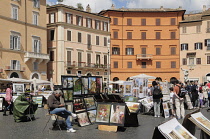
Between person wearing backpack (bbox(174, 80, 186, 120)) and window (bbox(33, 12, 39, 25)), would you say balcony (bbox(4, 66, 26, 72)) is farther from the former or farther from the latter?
person wearing backpack (bbox(174, 80, 186, 120))

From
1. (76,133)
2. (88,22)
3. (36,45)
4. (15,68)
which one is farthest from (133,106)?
(88,22)

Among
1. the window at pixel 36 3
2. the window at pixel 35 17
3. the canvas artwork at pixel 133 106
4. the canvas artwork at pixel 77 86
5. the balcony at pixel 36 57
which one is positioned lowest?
the canvas artwork at pixel 133 106

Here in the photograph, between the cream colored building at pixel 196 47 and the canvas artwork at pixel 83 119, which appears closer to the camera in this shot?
the canvas artwork at pixel 83 119

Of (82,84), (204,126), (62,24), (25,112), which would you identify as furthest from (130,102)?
(62,24)

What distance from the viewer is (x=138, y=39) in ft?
177

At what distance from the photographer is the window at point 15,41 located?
122 feet

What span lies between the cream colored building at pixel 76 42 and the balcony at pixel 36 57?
10.5 feet

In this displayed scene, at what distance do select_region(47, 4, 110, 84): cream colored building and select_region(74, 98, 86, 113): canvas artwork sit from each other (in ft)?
109

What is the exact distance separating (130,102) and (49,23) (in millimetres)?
35828

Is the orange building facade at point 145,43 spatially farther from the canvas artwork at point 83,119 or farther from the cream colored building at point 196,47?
the canvas artwork at point 83,119

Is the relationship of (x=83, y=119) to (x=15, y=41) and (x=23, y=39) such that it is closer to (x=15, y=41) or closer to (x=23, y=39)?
(x=15, y=41)

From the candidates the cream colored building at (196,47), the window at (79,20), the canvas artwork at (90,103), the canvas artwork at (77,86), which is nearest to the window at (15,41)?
the window at (79,20)

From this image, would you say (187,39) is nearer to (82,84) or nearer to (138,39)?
(138,39)

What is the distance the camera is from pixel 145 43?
177 feet
